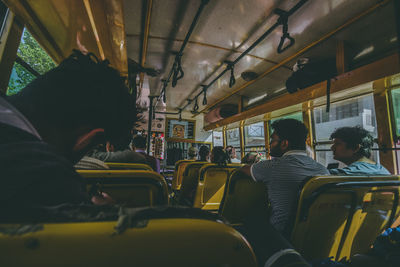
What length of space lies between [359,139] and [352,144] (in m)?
0.09

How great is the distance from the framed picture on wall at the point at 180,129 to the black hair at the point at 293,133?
6.38m

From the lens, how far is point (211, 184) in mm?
2861

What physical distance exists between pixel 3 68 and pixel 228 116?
523cm

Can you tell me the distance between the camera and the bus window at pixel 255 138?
552 centimetres

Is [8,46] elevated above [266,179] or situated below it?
above

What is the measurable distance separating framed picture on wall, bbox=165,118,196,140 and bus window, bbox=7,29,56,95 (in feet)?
20.4

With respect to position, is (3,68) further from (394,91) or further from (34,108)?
(394,91)

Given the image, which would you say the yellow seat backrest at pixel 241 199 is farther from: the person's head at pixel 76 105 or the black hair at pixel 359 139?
the person's head at pixel 76 105

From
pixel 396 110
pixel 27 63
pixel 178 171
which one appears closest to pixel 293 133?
pixel 396 110

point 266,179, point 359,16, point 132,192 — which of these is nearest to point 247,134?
point 359,16

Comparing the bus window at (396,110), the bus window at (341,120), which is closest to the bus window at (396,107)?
the bus window at (396,110)

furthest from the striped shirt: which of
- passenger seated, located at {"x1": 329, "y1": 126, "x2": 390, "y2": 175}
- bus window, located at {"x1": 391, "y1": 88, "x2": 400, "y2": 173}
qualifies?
bus window, located at {"x1": 391, "y1": 88, "x2": 400, "y2": 173}

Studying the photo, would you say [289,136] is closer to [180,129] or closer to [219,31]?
[219,31]

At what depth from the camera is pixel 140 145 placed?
363 centimetres
